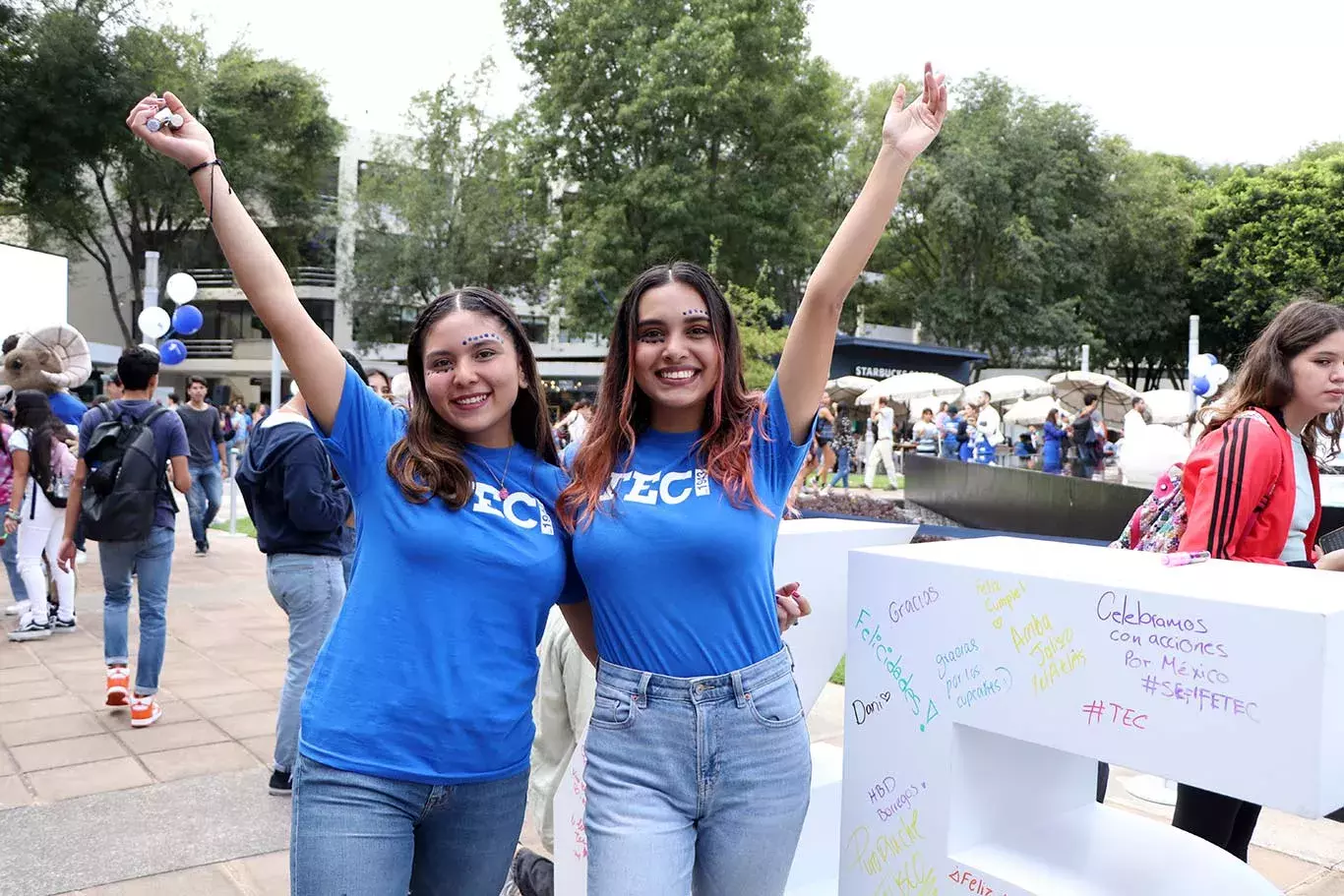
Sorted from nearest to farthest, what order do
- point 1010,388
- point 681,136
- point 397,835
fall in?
point 397,835 < point 681,136 < point 1010,388

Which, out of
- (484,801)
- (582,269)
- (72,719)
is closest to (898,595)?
(484,801)

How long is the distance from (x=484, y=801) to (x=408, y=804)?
143 mm

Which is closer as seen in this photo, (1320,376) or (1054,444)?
(1320,376)

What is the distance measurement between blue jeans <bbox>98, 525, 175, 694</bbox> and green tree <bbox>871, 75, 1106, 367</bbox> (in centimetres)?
3004

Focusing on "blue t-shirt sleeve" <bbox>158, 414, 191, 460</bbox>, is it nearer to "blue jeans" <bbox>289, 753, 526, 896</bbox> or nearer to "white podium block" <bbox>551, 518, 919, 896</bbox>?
"white podium block" <bbox>551, 518, 919, 896</bbox>

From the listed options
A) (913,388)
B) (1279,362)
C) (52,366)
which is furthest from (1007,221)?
(1279,362)

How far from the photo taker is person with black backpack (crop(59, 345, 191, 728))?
204 inches

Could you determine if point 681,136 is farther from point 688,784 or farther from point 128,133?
point 688,784

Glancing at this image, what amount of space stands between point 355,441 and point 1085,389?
24.9 metres

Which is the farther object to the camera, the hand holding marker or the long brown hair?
the long brown hair

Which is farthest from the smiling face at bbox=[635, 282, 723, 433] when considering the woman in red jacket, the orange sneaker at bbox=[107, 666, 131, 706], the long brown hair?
the orange sneaker at bbox=[107, 666, 131, 706]

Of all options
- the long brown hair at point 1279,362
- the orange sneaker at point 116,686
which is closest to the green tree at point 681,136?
the orange sneaker at point 116,686

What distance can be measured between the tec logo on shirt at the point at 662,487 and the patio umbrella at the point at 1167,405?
2400 cm

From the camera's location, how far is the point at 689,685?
1973 mm
